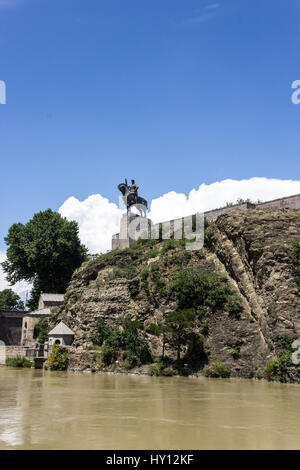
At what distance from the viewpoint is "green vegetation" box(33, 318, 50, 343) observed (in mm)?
39938

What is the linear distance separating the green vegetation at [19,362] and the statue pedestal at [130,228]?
1433 centimetres

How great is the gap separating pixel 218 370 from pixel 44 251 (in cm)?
3336

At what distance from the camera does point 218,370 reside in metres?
24.0

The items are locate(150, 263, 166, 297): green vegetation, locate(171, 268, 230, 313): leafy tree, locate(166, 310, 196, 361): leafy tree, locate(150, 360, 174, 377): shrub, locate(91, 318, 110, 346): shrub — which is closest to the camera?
locate(166, 310, 196, 361): leafy tree

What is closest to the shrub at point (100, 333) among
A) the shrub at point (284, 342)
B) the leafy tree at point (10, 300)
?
the shrub at point (284, 342)

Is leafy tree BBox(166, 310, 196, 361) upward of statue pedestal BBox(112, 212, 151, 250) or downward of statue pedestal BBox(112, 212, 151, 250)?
downward

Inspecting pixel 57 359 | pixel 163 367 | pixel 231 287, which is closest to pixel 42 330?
pixel 57 359

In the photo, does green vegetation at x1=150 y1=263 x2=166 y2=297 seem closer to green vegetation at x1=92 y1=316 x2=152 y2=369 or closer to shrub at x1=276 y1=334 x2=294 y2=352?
green vegetation at x1=92 y1=316 x2=152 y2=369

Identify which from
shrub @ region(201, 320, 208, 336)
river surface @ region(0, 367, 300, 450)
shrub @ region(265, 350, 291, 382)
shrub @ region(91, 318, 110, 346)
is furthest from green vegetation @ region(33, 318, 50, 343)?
shrub @ region(265, 350, 291, 382)

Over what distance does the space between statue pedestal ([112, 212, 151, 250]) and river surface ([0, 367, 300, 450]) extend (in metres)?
24.2

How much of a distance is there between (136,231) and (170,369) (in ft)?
64.7

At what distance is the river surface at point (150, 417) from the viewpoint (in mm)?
8562
